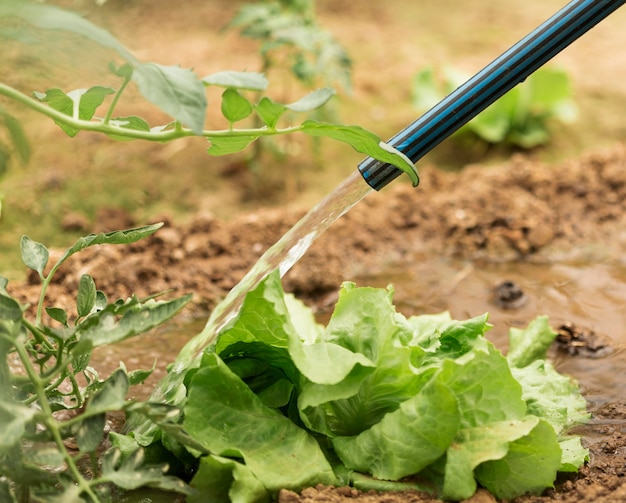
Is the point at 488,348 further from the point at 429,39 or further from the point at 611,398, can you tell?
the point at 429,39

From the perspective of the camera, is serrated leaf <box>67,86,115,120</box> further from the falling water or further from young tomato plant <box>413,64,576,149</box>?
young tomato plant <box>413,64,576,149</box>

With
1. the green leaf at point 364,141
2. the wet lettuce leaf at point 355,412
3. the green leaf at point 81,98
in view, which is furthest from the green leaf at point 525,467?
the green leaf at point 81,98

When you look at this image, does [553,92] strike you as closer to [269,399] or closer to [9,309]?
[269,399]

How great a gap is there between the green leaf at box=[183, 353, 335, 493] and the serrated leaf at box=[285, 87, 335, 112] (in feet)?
1.84

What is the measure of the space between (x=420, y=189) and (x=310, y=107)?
7.66ft

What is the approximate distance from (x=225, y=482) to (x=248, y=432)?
0.12 m

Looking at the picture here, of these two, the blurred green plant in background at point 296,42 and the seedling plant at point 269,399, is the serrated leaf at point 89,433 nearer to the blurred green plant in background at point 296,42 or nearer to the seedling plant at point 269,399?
the seedling plant at point 269,399

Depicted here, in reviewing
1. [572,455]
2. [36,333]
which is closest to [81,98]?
[36,333]

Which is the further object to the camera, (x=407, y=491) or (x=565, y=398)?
(x=565, y=398)

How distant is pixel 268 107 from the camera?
1.68 metres

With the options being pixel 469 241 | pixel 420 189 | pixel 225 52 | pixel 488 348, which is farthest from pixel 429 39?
pixel 488 348

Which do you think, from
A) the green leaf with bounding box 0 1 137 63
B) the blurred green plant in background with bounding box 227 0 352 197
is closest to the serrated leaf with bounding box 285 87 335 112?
the green leaf with bounding box 0 1 137 63

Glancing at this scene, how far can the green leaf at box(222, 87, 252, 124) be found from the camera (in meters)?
1.69

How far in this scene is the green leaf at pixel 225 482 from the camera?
1.73m
